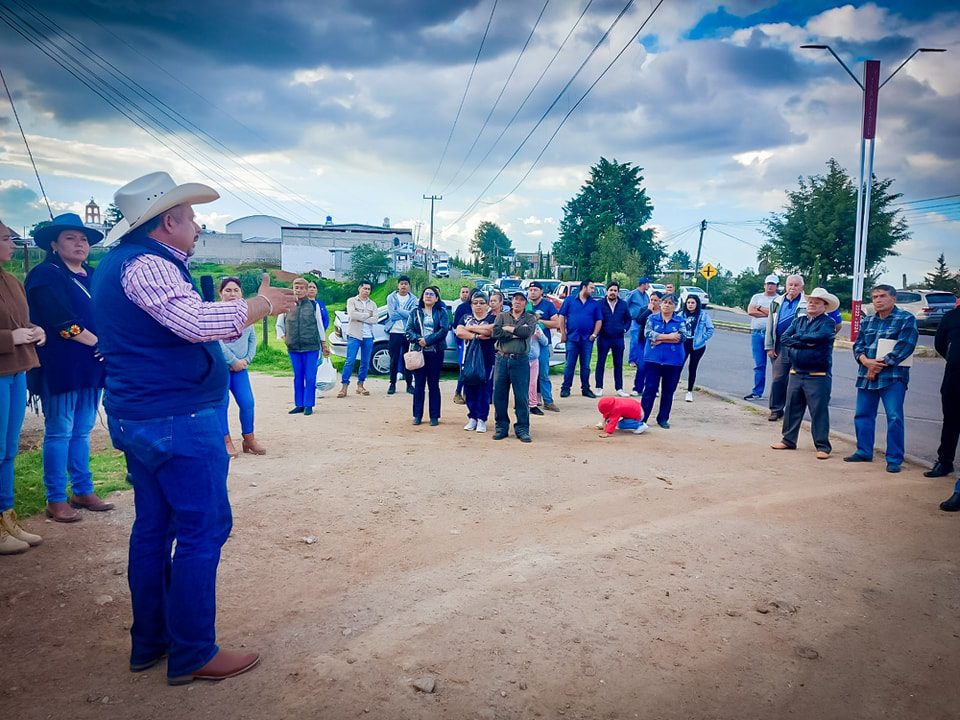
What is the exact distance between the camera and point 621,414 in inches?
336

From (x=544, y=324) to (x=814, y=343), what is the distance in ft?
13.4

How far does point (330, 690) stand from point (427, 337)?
249 inches

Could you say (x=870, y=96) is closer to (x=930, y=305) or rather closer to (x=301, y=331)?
(x=930, y=305)

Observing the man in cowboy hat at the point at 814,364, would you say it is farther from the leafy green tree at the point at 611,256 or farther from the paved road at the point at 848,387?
the leafy green tree at the point at 611,256

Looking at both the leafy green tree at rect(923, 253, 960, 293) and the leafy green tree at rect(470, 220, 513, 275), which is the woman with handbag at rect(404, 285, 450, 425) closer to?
the leafy green tree at rect(923, 253, 960, 293)

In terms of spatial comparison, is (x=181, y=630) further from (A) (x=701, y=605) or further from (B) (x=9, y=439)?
(A) (x=701, y=605)

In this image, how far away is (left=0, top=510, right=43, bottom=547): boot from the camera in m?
4.45

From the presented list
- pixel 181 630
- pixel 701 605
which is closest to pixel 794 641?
pixel 701 605

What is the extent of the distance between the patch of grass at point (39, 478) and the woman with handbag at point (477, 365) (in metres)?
4.18

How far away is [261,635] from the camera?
136 inches

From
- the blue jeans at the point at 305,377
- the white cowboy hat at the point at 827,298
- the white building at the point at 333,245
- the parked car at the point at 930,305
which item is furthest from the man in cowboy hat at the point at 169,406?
the white building at the point at 333,245

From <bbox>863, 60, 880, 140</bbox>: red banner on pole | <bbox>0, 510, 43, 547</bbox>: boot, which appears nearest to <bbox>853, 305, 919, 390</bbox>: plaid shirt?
<bbox>0, 510, 43, 547</bbox>: boot

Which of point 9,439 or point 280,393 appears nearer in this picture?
point 9,439

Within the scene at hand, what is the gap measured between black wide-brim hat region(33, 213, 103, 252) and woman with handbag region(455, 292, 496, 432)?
471 centimetres
